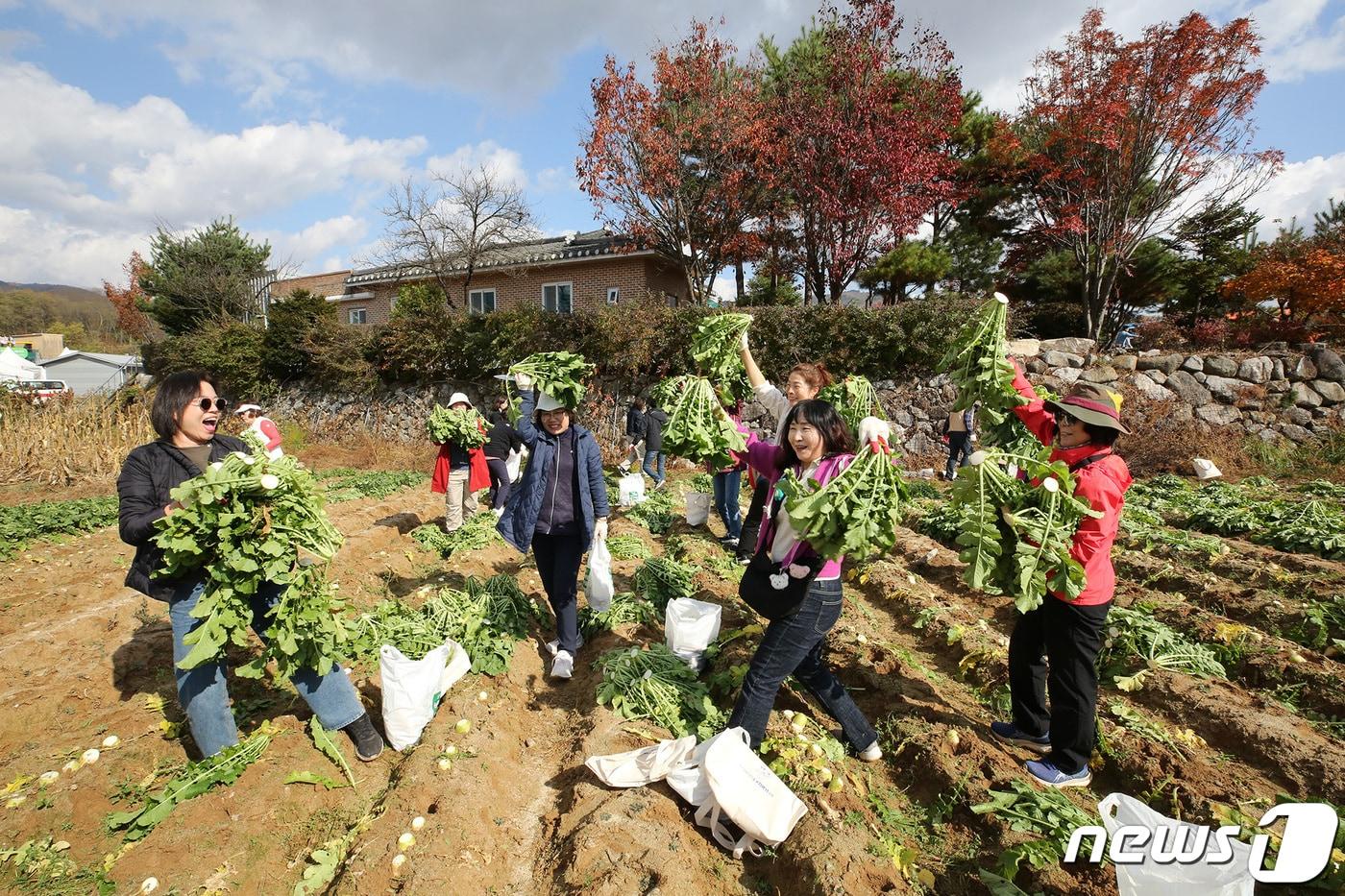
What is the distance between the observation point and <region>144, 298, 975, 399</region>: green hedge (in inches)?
565

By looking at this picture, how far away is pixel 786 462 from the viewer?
12.8 ft

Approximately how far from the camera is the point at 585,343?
16.5 meters

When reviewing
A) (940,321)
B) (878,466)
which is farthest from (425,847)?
(940,321)

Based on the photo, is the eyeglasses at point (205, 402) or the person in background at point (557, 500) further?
the person in background at point (557, 500)

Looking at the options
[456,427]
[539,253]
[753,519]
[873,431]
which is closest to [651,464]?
[456,427]

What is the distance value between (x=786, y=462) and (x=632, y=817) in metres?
2.22

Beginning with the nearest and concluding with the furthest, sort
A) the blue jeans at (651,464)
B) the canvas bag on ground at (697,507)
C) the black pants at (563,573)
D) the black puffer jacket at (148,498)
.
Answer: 1. the black puffer jacket at (148,498)
2. the black pants at (563,573)
3. the canvas bag on ground at (697,507)
4. the blue jeans at (651,464)

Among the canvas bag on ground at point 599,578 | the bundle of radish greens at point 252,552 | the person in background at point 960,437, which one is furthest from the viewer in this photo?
the person in background at point 960,437

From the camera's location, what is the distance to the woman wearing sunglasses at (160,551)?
3336mm

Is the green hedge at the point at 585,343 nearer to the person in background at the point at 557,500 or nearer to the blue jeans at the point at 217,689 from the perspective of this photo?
the person in background at the point at 557,500

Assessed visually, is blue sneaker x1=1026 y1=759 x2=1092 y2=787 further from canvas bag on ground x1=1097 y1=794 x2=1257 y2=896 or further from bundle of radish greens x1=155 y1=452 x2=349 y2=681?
bundle of radish greens x1=155 y1=452 x2=349 y2=681

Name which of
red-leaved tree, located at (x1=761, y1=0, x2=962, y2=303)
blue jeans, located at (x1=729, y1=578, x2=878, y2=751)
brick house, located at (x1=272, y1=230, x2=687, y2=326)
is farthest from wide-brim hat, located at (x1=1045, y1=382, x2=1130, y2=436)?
brick house, located at (x1=272, y1=230, x2=687, y2=326)

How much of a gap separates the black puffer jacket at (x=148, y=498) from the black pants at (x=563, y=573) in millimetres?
2380

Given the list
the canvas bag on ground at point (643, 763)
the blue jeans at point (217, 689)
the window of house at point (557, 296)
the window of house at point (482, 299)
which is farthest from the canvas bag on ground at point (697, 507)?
the window of house at point (482, 299)
